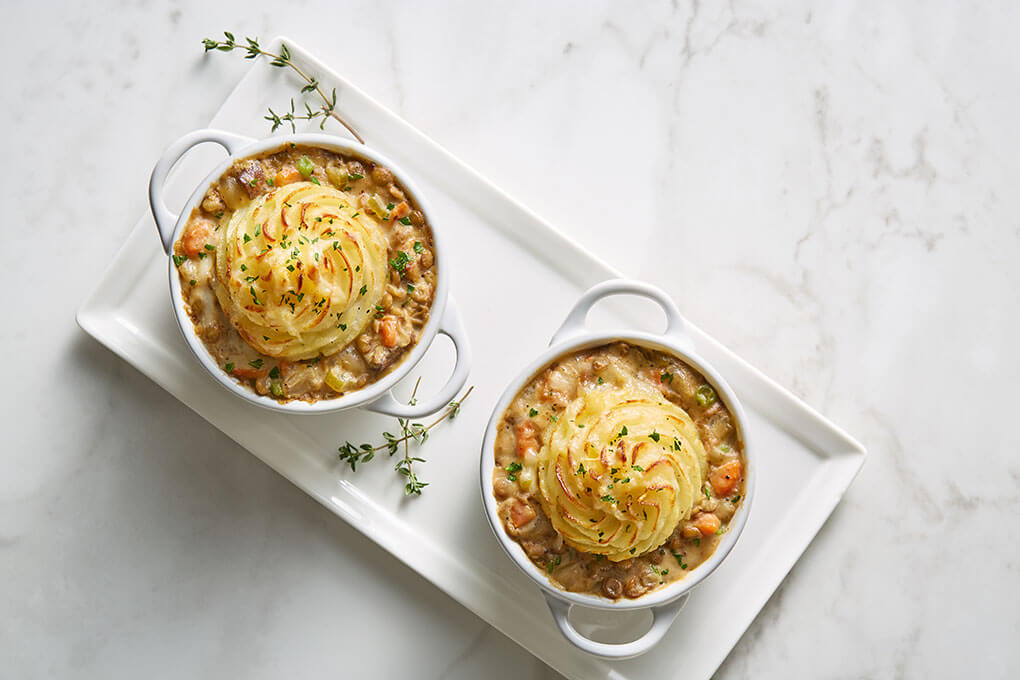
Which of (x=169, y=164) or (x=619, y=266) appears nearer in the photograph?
(x=169, y=164)

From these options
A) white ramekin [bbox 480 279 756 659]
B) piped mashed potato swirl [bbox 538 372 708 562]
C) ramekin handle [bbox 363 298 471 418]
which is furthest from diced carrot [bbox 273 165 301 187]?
piped mashed potato swirl [bbox 538 372 708 562]

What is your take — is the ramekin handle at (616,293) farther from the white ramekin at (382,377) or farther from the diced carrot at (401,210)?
the diced carrot at (401,210)

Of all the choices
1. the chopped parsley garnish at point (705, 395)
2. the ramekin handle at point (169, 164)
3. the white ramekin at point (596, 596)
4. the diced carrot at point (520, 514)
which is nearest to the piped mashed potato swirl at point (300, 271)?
the ramekin handle at point (169, 164)

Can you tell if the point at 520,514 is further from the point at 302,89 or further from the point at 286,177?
the point at 302,89

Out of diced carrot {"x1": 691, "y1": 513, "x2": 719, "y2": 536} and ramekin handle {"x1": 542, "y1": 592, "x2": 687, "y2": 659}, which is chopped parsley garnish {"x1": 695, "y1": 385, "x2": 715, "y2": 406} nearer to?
diced carrot {"x1": 691, "y1": 513, "x2": 719, "y2": 536}

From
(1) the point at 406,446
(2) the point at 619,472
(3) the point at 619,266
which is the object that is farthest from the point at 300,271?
(3) the point at 619,266
